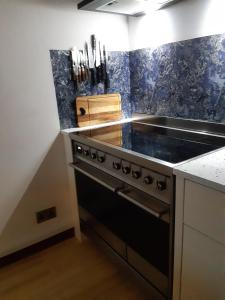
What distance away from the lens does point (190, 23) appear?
144 centimetres

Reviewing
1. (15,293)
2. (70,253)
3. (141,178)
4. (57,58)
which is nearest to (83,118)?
(57,58)

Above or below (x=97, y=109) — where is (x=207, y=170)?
below

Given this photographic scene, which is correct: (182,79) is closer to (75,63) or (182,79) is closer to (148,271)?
(75,63)

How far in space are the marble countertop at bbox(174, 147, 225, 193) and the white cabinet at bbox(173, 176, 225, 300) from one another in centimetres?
3

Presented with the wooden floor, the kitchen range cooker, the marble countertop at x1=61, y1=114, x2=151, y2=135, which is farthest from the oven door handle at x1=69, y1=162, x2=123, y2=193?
the wooden floor

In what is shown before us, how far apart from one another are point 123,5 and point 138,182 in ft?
3.57

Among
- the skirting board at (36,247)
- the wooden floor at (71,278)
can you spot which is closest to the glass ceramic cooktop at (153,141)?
the wooden floor at (71,278)

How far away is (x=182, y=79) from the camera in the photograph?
1.56 metres

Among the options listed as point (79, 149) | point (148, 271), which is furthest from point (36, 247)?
point (148, 271)

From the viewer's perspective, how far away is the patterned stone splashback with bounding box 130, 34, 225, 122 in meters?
1.38

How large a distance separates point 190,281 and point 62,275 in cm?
87

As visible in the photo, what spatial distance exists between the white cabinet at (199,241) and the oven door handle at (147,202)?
0.23 feet

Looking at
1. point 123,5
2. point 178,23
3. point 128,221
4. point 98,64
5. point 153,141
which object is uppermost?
point 123,5

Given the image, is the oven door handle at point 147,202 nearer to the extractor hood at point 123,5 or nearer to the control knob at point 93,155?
the control knob at point 93,155
